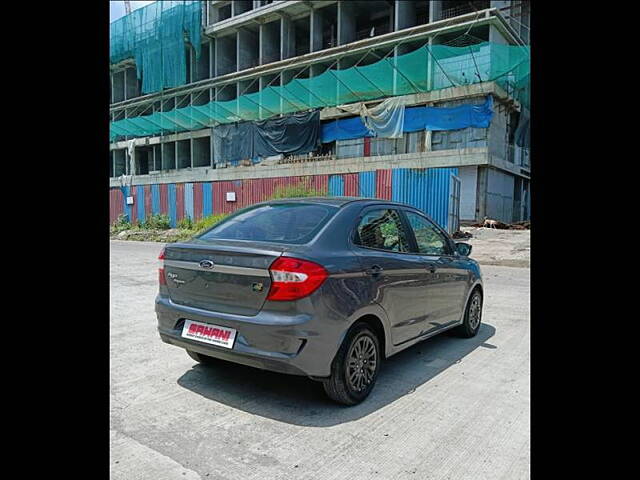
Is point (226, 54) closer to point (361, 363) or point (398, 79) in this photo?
point (398, 79)

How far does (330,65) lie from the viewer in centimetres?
3475

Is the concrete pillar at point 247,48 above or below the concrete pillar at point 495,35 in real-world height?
above

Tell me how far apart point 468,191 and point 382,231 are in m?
19.8

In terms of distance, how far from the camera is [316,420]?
10.2 ft

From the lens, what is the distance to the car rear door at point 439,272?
4344 millimetres

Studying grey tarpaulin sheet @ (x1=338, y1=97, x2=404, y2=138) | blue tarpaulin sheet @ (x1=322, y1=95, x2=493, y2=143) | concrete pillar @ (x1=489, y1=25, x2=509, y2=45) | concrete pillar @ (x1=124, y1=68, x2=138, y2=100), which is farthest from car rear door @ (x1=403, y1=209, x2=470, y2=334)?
concrete pillar @ (x1=124, y1=68, x2=138, y2=100)

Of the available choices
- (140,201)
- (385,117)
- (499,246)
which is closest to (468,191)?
(499,246)

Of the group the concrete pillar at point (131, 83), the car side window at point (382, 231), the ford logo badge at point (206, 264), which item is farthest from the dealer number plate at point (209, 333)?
the concrete pillar at point (131, 83)

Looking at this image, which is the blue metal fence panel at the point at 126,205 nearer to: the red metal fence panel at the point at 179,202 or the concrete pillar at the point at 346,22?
the red metal fence panel at the point at 179,202

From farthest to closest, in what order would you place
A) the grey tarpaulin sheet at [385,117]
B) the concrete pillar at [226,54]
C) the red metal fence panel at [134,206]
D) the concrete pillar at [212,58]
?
the concrete pillar at [212,58]
the concrete pillar at [226,54]
the red metal fence panel at [134,206]
the grey tarpaulin sheet at [385,117]

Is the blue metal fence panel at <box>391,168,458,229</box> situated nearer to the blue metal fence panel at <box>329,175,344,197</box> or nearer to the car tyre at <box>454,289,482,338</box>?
the blue metal fence panel at <box>329,175,344,197</box>

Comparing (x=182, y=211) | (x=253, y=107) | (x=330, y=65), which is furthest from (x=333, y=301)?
(x=330, y=65)
